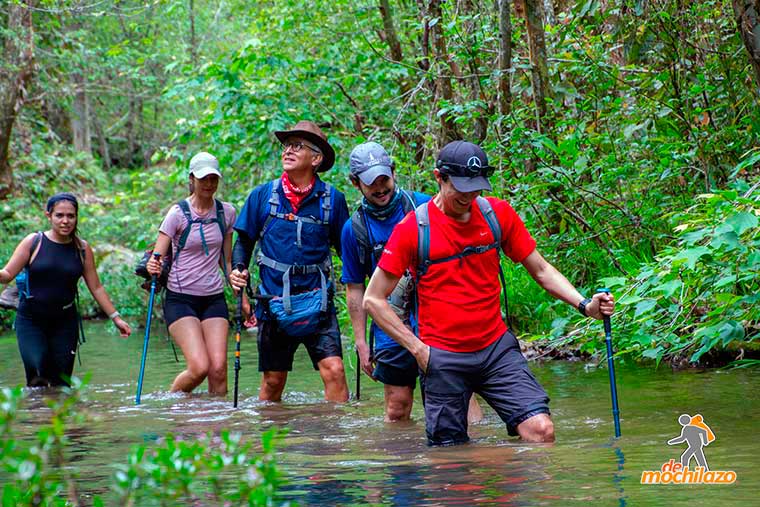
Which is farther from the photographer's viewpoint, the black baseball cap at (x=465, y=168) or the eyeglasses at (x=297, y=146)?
the eyeglasses at (x=297, y=146)

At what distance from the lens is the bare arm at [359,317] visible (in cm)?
746

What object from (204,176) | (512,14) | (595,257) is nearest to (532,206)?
(595,257)

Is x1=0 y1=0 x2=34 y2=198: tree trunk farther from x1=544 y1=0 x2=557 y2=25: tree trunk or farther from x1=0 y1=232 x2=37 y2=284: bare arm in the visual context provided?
x1=0 y1=232 x2=37 y2=284: bare arm

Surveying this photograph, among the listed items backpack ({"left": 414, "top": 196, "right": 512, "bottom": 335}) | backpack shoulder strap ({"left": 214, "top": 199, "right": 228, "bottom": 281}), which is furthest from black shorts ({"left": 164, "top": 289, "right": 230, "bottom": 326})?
backpack ({"left": 414, "top": 196, "right": 512, "bottom": 335})

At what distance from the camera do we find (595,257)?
11.0 metres

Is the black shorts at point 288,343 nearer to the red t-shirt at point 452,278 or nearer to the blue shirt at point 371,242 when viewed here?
the blue shirt at point 371,242

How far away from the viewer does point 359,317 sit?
748 cm

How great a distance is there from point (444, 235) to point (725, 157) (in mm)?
5439

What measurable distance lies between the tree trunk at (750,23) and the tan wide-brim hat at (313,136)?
10.7ft

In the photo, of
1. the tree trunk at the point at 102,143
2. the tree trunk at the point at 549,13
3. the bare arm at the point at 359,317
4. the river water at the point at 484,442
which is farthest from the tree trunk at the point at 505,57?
the tree trunk at the point at 102,143

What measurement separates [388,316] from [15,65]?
62.9 ft

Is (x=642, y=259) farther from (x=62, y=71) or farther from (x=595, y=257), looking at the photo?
(x=62, y=71)

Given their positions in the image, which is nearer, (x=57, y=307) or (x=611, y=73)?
(x=57, y=307)

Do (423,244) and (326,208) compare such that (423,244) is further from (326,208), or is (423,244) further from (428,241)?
(326,208)
